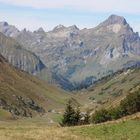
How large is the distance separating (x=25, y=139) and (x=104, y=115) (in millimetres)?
105287

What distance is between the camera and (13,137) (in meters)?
44.4

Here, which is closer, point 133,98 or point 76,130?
point 76,130

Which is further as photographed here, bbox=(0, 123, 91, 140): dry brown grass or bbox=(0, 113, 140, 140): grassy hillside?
bbox=(0, 113, 140, 140): grassy hillside

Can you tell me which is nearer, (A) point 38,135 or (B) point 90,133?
(A) point 38,135

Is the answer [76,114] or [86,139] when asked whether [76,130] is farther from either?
[76,114]

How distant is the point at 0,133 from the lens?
46.6 meters

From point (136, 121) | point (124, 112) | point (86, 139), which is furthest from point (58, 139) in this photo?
point (124, 112)

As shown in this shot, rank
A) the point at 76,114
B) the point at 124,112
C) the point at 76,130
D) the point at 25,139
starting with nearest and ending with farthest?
the point at 25,139 < the point at 76,130 < the point at 76,114 < the point at 124,112

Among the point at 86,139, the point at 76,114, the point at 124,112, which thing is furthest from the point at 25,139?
the point at 124,112

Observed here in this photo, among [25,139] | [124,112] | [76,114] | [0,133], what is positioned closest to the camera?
[25,139]

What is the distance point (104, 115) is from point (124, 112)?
8666mm

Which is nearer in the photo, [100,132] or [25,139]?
[25,139]

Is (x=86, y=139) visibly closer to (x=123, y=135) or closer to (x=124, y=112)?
(x=123, y=135)

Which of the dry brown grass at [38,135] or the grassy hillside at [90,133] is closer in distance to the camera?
the dry brown grass at [38,135]
